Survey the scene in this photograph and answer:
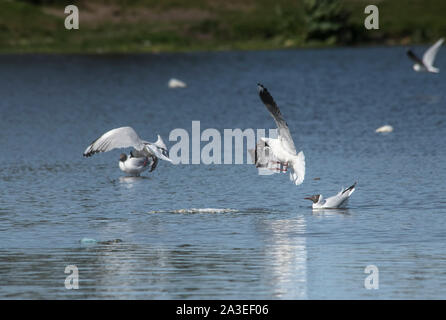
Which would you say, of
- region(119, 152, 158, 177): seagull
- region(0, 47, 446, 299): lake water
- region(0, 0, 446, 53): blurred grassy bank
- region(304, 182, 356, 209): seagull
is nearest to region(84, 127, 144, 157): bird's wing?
region(0, 47, 446, 299): lake water

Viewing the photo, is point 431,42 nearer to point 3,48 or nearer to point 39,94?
point 3,48

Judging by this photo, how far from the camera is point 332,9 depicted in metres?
81.8

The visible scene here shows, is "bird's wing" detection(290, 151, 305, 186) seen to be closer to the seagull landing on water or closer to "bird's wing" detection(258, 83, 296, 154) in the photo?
"bird's wing" detection(258, 83, 296, 154)

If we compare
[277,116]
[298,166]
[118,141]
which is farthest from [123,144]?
[277,116]

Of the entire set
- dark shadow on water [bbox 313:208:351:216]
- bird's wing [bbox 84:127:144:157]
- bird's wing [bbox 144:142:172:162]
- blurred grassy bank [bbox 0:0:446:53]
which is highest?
blurred grassy bank [bbox 0:0:446:53]

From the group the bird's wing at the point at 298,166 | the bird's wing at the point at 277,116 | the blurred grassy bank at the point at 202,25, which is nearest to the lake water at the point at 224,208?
the bird's wing at the point at 298,166

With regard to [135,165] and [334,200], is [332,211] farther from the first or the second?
[135,165]

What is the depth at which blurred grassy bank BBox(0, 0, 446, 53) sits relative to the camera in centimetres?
7920

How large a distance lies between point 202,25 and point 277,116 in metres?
66.1

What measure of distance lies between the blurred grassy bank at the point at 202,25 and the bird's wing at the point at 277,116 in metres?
58.3

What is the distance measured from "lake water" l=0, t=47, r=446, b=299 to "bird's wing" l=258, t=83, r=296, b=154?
123 centimetres

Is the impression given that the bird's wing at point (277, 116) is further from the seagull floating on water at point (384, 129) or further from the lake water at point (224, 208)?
the seagull floating on water at point (384, 129)

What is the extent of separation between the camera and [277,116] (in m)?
18.9
